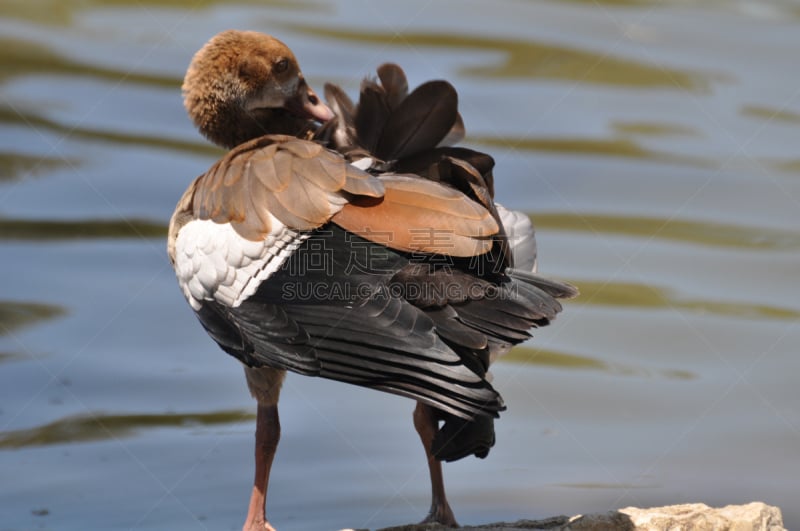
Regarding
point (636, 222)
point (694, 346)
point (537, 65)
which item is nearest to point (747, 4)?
point (537, 65)

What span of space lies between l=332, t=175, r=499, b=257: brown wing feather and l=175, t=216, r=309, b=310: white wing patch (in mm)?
249

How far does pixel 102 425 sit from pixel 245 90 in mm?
2569

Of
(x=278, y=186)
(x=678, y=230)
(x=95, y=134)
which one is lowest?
(x=95, y=134)

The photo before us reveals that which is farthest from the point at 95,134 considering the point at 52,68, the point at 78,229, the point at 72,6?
the point at 72,6

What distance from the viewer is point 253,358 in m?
4.98

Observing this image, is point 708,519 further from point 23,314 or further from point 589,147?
point 589,147

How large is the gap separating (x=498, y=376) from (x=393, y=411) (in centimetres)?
98

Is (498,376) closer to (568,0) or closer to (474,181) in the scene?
(474,181)

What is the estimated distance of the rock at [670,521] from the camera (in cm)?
501

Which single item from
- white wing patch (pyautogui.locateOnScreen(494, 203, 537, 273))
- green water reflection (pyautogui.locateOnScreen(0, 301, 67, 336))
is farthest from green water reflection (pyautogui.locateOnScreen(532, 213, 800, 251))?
white wing patch (pyautogui.locateOnScreen(494, 203, 537, 273))

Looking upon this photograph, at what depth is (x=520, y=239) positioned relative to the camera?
19.9ft

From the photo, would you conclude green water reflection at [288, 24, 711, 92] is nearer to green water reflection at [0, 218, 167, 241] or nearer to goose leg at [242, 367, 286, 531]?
green water reflection at [0, 218, 167, 241]

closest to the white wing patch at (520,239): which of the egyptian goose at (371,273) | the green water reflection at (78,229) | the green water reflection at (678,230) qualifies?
the egyptian goose at (371,273)

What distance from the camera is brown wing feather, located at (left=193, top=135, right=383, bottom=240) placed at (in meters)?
4.79
